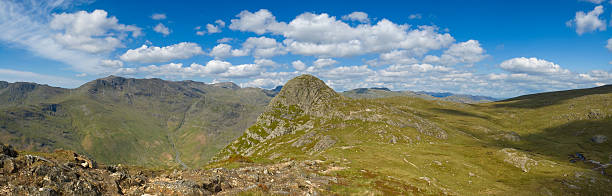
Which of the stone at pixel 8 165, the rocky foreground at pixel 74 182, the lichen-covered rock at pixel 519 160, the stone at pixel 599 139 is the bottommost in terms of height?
the stone at pixel 599 139

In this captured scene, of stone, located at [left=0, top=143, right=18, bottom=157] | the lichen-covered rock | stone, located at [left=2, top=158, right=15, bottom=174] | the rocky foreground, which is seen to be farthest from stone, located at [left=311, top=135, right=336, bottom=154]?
stone, located at [left=2, top=158, right=15, bottom=174]

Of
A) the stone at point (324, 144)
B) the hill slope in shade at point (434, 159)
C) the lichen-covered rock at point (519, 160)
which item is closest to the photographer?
the hill slope in shade at point (434, 159)

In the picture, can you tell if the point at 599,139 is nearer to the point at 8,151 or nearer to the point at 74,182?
the point at 74,182

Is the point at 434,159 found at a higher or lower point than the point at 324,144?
higher

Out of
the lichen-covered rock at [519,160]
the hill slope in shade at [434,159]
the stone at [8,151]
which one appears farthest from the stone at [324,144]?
the stone at [8,151]

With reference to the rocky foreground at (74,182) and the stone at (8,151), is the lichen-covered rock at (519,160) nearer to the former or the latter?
the rocky foreground at (74,182)

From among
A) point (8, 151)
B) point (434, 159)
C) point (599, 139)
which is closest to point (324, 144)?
point (434, 159)

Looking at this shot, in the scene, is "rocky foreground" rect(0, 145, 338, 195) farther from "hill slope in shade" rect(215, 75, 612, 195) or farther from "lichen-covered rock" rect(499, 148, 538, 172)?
"lichen-covered rock" rect(499, 148, 538, 172)

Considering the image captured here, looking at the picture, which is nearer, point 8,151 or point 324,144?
point 8,151

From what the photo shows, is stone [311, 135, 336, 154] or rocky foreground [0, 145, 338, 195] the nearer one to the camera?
rocky foreground [0, 145, 338, 195]

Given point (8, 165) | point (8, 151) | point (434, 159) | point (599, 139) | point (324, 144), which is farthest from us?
point (599, 139)

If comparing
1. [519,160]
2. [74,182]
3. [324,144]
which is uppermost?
[74,182]

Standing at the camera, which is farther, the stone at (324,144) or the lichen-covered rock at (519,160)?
the stone at (324,144)

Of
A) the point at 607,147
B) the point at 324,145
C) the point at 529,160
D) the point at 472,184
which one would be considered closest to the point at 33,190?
the point at 472,184
